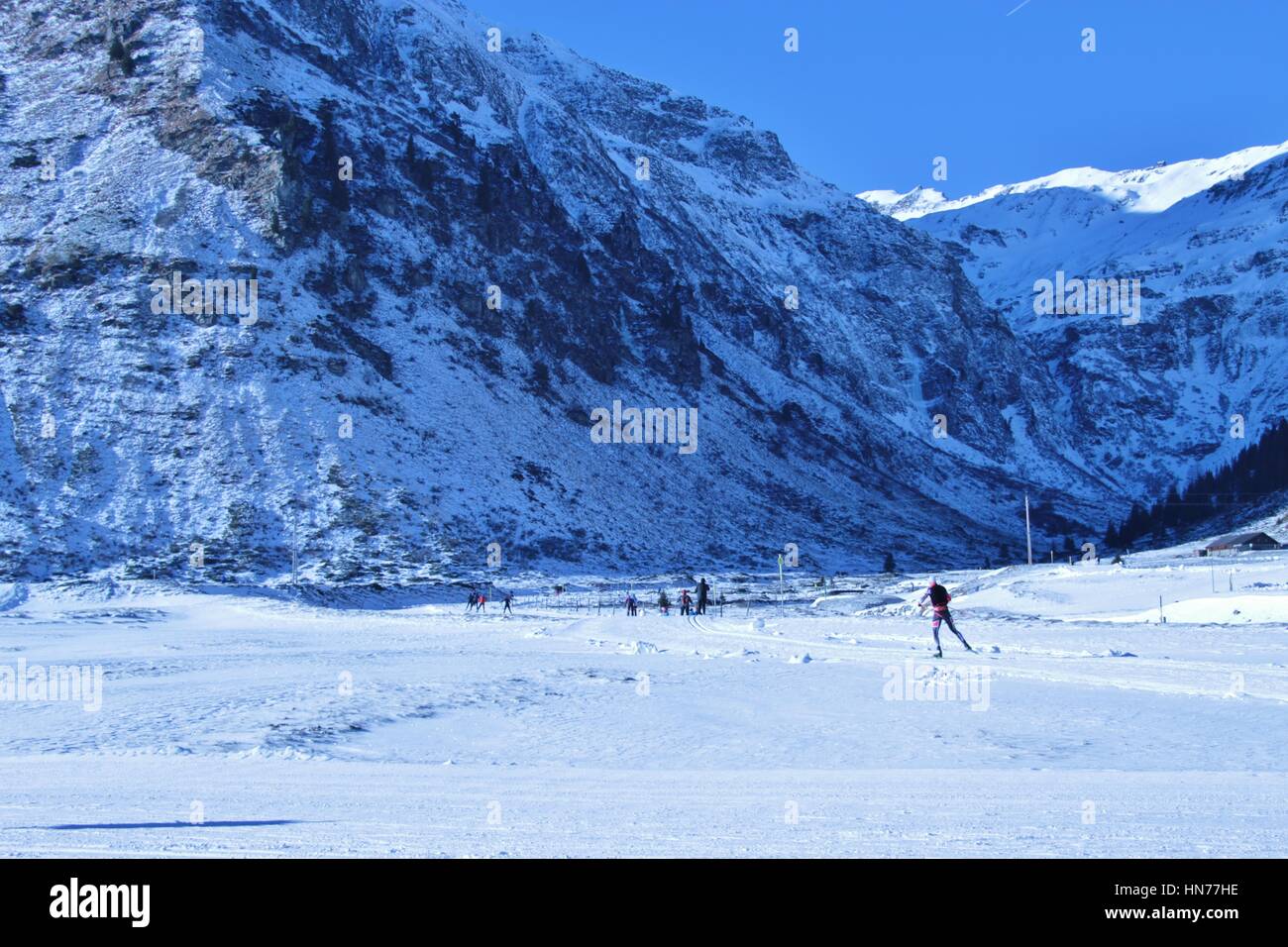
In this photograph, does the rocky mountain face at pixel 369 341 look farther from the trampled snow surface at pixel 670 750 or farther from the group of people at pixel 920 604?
the trampled snow surface at pixel 670 750

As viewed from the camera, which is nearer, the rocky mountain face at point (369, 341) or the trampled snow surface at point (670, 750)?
the trampled snow surface at point (670, 750)

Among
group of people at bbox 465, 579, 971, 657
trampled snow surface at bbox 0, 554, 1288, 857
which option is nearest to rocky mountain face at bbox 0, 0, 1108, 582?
group of people at bbox 465, 579, 971, 657

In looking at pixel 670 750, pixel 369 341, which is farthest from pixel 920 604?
pixel 369 341

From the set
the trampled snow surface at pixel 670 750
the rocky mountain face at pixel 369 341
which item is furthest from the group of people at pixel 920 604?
the rocky mountain face at pixel 369 341

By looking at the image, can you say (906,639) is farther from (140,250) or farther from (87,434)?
(140,250)

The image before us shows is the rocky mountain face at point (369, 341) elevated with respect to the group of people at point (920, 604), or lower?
elevated

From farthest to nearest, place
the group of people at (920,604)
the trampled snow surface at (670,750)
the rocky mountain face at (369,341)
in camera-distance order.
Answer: the rocky mountain face at (369,341) → the group of people at (920,604) → the trampled snow surface at (670,750)

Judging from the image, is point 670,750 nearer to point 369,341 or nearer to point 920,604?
point 920,604

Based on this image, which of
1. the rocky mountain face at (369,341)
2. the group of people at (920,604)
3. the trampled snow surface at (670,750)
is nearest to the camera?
the trampled snow surface at (670,750)
